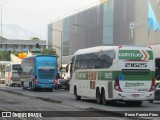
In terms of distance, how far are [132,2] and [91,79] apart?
52.1m

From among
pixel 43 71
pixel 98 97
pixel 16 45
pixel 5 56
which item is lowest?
pixel 98 97

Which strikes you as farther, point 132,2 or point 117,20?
point 117,20

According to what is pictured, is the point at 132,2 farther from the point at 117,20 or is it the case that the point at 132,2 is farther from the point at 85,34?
the point at 85,34

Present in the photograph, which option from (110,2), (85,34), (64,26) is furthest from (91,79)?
(64,26)

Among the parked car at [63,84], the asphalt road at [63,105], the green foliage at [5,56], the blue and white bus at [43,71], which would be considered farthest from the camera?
the green foliage at [5,56]

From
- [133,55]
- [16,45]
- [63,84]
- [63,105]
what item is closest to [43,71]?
[63,84]

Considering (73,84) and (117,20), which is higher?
(117,20)

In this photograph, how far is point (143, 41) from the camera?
77438 mm

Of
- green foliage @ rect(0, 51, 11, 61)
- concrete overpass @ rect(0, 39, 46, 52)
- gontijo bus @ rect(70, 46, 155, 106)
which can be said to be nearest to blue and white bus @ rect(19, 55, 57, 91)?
gontijo bus @ rect(70, 46, 155, 106)

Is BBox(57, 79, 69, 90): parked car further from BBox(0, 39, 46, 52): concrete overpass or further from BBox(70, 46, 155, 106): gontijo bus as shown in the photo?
BBox(0, 39, 46, 52): concrete overpass

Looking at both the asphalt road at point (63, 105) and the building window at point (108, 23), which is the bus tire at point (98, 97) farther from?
the building window at point (108, 23)

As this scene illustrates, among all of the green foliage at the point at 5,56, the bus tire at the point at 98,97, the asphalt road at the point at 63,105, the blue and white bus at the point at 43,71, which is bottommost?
the asphalt road at the point at 63,105

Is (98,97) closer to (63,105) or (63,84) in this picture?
(63,105)

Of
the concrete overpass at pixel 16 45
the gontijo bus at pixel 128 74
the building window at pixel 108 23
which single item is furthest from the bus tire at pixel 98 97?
the concrete overpass at pixel 16 45
